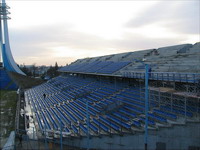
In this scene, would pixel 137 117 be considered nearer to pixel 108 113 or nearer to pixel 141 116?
pixel 141 116

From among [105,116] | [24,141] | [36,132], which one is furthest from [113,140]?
[36,132]

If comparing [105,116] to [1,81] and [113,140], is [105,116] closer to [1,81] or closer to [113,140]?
[113,140]

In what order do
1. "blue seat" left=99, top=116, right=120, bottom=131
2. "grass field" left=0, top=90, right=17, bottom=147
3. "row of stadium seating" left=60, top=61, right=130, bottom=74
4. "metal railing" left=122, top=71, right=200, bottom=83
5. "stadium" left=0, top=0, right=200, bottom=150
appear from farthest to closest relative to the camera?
1. "row of stadium seating" left=60, top=61, right=130, bottom=74
2. "grass field" left=0, top=90, right=17, bottom=147
3. "blue seat" left=99, top=116, right=120, bottom=131
4. "metal railing" left=122, top=71, right=200, bottom=83
5. "stadium" left=0, top=0, right=200, bottom=150

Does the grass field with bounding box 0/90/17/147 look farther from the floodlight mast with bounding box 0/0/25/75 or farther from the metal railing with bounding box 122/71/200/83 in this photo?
the floodlight mast with bounding box 0/0/25/75

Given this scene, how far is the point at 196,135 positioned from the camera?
8906 mm

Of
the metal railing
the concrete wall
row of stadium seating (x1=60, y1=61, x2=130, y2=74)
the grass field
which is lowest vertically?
the grass field

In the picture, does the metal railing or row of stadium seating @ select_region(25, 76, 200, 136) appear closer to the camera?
the metal railing

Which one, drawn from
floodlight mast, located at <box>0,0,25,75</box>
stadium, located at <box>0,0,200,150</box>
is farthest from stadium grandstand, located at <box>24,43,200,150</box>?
floodlight mast, located at <box>0,0,25,75</box>

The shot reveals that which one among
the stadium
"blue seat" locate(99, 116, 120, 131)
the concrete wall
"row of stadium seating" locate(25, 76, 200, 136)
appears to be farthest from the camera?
"blue seat" locate(99, 116, 120, 131)

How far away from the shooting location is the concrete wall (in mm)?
8938

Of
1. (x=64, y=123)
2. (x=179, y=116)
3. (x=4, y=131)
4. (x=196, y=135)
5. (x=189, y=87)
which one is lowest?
(x=4, y=131)

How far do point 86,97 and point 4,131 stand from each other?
7614 millimetres

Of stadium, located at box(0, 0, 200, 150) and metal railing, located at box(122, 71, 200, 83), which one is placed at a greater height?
metal railing, located at box(122, 71, 200, 83)

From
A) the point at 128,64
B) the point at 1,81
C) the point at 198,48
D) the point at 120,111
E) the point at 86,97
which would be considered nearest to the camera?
the point at 120,111
